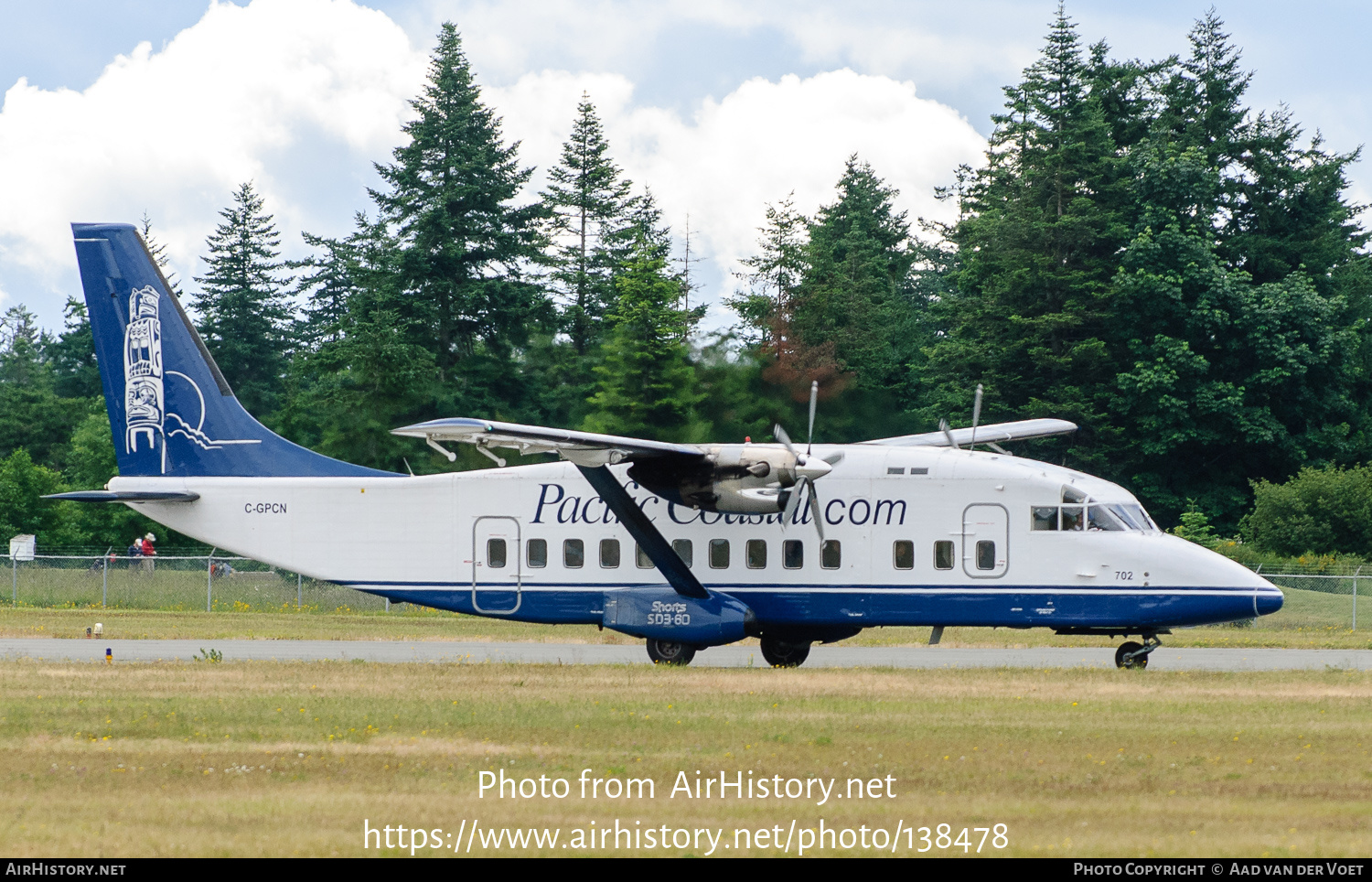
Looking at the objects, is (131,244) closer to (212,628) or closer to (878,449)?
(212,628)

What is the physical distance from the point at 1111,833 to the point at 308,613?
105ft

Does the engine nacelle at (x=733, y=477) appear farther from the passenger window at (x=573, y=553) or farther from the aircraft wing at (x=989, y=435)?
the aircraft wing at (x=989, y=435)

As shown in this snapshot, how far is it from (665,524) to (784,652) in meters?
3.36

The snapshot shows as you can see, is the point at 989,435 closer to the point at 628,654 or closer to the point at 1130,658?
the point at 1130,658

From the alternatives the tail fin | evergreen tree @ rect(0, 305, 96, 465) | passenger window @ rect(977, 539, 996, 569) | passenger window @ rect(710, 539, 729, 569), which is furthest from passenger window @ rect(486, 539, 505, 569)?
evergreen tree @ rect(0, 305, 96, 465)

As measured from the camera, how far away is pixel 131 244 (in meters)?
26.7

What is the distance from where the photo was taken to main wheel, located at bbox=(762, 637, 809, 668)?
83.6 ft

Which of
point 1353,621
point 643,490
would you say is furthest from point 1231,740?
point 1353,621

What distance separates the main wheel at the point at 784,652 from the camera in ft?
83.6

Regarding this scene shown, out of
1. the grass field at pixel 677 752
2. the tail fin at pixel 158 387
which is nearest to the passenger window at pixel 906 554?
the grass field at pixel 677 752

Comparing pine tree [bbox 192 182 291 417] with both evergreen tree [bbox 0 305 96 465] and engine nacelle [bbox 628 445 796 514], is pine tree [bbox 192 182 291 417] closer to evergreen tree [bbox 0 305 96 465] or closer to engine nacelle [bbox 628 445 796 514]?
evergreen tree [bbox 0 305 96 465]

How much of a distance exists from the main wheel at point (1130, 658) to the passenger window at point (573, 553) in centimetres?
939

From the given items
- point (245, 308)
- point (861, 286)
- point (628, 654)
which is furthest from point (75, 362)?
point (628, 654)
